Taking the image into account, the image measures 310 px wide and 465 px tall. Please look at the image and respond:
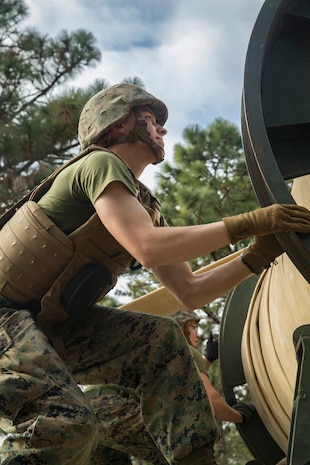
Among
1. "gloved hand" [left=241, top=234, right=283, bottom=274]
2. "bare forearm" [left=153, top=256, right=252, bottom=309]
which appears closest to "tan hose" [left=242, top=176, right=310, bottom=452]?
"gloved hand" [left=241, top=234, right=283, bottom=274]

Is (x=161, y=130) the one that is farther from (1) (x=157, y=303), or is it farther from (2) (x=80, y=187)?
(1) (x=157, y=303)

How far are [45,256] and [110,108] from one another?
2.71ft

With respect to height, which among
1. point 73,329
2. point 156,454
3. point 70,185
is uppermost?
point 70,185

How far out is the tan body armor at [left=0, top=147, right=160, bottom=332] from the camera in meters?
3.44

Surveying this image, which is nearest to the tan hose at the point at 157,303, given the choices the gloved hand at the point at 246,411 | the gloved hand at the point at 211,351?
the gloved hand at the point at 246,411

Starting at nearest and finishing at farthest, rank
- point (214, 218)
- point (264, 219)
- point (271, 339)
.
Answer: point (264, 219) → point (271, 339) → point (214, 218)

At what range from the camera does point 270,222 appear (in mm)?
3039

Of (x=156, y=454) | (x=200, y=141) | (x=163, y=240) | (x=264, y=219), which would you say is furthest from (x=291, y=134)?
(x=200, y=141)

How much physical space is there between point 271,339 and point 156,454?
39.6 inches

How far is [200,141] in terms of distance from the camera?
11.6 metres

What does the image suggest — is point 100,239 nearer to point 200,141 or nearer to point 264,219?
point 264,219

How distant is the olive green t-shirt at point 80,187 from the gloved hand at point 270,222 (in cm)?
45

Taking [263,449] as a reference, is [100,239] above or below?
above

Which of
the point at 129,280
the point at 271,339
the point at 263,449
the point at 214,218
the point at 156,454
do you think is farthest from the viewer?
the point at 129,280
